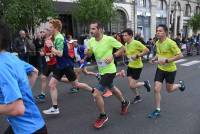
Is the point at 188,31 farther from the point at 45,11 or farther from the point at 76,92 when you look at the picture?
the point at 76,92

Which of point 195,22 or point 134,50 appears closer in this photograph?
point 134,50

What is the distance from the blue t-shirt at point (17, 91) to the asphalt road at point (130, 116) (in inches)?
122

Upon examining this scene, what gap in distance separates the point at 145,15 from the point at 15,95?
33.0 metres

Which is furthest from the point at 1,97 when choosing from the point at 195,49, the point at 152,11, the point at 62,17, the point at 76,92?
the point at 152,11

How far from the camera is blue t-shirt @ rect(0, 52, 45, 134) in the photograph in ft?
7.37

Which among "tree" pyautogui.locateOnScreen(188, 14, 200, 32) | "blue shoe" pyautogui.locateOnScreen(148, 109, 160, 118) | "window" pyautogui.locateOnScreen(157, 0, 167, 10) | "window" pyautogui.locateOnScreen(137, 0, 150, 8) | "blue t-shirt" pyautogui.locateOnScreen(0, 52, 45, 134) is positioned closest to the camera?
"blue t-shirt" pyautogui.locateOnScreen(0, 52, 45, 134)

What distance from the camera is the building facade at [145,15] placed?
2522 centimetres

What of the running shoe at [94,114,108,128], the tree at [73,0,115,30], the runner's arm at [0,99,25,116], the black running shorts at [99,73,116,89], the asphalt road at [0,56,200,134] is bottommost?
the asphalt road at [0,56,200,134]

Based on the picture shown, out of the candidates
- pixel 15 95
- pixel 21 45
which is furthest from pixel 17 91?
pixel 21 45

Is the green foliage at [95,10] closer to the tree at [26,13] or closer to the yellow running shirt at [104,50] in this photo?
the tree at [26,13]

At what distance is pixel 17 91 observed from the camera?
7.45ft

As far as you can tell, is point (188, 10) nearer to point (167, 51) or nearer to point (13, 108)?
point (167, 51)

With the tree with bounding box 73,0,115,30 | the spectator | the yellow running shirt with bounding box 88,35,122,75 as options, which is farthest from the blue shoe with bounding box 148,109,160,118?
the tree with bounding box 73,0,115,30

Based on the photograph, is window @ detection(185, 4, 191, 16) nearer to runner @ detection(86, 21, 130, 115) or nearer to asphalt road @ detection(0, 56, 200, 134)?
asphalt road @ detection(0, 56, 200, 134)
